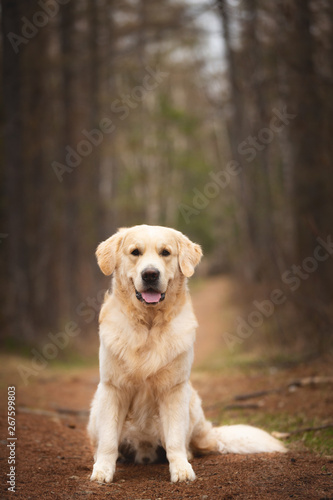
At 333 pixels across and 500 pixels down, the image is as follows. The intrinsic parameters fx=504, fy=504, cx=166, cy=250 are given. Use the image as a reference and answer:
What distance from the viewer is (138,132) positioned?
22375 millimetres

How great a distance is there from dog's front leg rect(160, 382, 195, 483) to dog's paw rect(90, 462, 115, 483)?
0.42 m

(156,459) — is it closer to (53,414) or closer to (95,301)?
(53,414)

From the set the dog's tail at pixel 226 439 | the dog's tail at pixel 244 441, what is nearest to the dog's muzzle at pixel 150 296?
the dog's tail at pixel 226 439

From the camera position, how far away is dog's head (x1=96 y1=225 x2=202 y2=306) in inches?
145

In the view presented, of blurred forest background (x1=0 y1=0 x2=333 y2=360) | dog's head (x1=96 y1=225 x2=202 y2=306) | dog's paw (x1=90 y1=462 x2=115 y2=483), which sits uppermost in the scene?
blurred forest background (x1=0 y1=0 x2=333 y2=360)

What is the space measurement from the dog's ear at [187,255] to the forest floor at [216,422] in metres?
1.47

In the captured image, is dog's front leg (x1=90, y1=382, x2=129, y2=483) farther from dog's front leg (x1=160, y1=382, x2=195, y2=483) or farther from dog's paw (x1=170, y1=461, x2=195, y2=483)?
dog's paw (x1=170, y1=461, x2=195, y2=483)

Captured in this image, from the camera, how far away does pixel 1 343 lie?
444 inches

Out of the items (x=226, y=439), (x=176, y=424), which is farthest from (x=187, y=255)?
(x=226, y=439)

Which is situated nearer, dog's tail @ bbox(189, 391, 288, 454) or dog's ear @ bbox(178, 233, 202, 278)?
dog's ear @ bbox(178, 233, 202, 278)

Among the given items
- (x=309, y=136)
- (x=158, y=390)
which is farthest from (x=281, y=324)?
(x=158, y=390)

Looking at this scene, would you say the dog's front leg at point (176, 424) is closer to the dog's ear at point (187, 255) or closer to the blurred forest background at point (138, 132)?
the dog's ear at point (187, 255)

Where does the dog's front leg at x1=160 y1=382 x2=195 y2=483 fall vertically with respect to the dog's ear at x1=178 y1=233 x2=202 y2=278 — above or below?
below

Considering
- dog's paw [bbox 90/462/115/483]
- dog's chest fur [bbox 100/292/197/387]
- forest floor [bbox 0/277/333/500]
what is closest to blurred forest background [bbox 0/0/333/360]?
forest floor [bbox 0/277/333/500]
